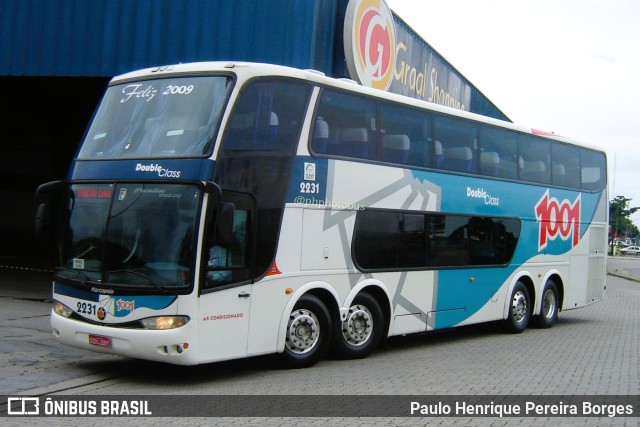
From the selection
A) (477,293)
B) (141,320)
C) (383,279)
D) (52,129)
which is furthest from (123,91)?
Answer: (52,129)

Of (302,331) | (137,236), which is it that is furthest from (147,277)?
(302,331)

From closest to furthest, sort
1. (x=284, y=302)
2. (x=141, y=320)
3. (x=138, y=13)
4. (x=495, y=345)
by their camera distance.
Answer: (x=141, y=320) → (x=284, y=302) → (x=495, y=345) → (x=138, y=13)

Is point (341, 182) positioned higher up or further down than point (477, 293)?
higher up

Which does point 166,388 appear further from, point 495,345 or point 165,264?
point 495,345

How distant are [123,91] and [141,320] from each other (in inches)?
119

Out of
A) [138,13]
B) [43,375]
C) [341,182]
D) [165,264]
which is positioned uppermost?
[138,13]

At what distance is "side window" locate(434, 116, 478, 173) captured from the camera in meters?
12.7

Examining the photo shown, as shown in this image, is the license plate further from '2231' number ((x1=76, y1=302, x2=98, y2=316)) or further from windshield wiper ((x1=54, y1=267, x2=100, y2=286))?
windshield wiper ((x1=54, y1=267, x2=100, y2=286))

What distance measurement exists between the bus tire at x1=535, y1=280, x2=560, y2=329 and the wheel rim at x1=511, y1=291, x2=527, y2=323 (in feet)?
2.76

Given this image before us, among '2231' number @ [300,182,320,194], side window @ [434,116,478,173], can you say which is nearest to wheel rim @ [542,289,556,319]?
side window @ [434,116,478,173]

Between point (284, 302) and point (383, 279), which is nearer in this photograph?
point (284, 302)

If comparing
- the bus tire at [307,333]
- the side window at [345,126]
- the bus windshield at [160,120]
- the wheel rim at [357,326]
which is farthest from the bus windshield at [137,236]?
the wheel rim at [357,326]

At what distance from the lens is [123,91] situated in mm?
9883

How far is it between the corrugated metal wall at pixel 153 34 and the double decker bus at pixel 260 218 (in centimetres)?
439
